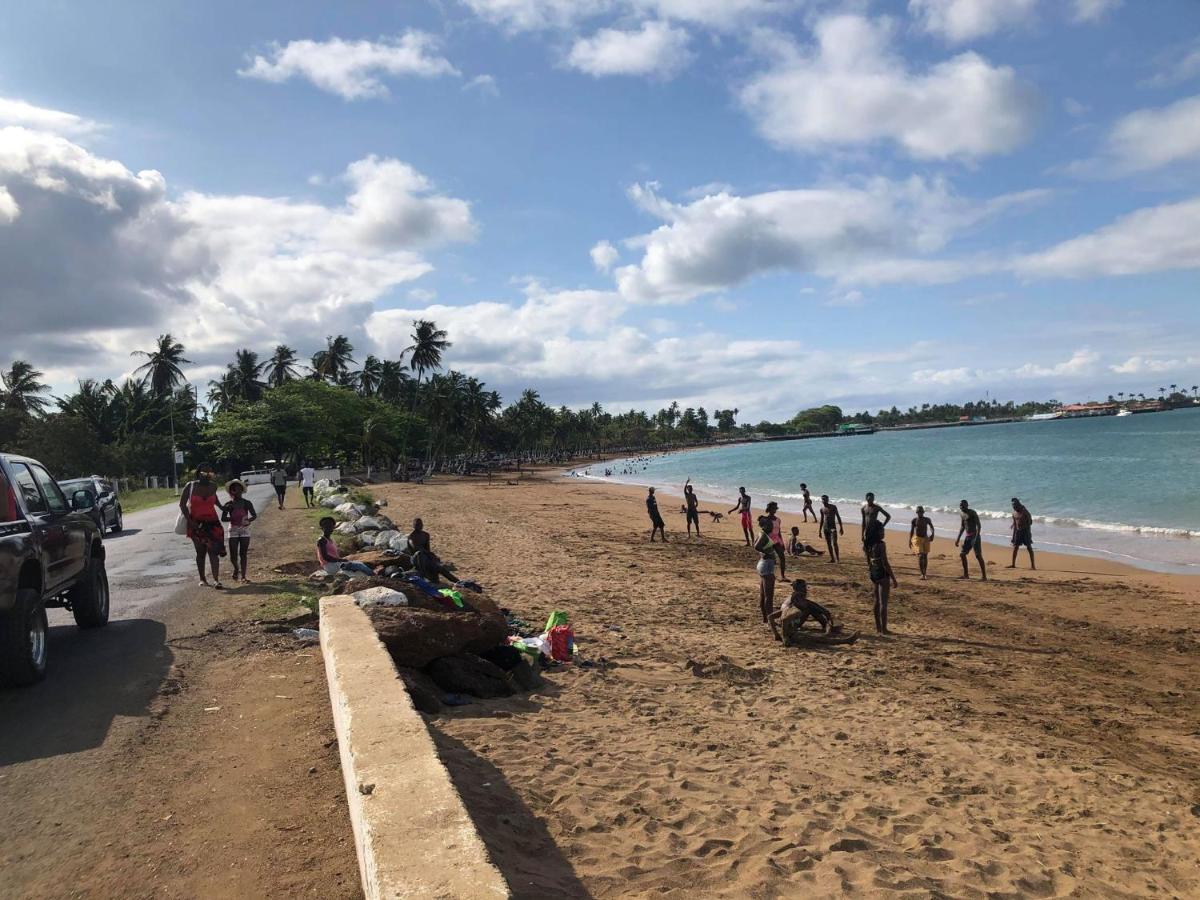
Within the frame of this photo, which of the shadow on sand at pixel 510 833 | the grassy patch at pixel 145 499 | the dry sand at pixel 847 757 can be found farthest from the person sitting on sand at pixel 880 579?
the grassy patch at pixel 145 499

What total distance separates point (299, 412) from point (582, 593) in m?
49.9

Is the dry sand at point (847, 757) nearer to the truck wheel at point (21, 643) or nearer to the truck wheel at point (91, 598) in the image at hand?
the truck wheel at point (21, 643)

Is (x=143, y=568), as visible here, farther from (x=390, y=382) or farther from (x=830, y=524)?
(x=390, y=382)

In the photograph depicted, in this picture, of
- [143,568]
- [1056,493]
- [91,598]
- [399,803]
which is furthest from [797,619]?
[1056,493]

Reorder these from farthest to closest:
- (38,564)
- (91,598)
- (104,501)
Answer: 1. (104,501)
2. (91,598)
3. (38,564)

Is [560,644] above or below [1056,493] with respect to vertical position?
above

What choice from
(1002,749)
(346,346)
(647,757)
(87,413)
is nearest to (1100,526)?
(1002,749)

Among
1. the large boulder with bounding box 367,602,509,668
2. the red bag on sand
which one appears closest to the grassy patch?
the red bag on sand

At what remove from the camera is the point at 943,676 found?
8547 mm

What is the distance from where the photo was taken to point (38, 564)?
6.28 metres

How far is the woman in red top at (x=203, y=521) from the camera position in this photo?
10.5 m

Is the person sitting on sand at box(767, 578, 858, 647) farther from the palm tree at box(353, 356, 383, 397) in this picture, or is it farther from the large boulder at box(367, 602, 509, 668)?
the palm tree at box(353, 356, 383, 397)

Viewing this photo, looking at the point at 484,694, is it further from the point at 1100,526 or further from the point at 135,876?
the point at 1100,526

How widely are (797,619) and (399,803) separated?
7293 mm
